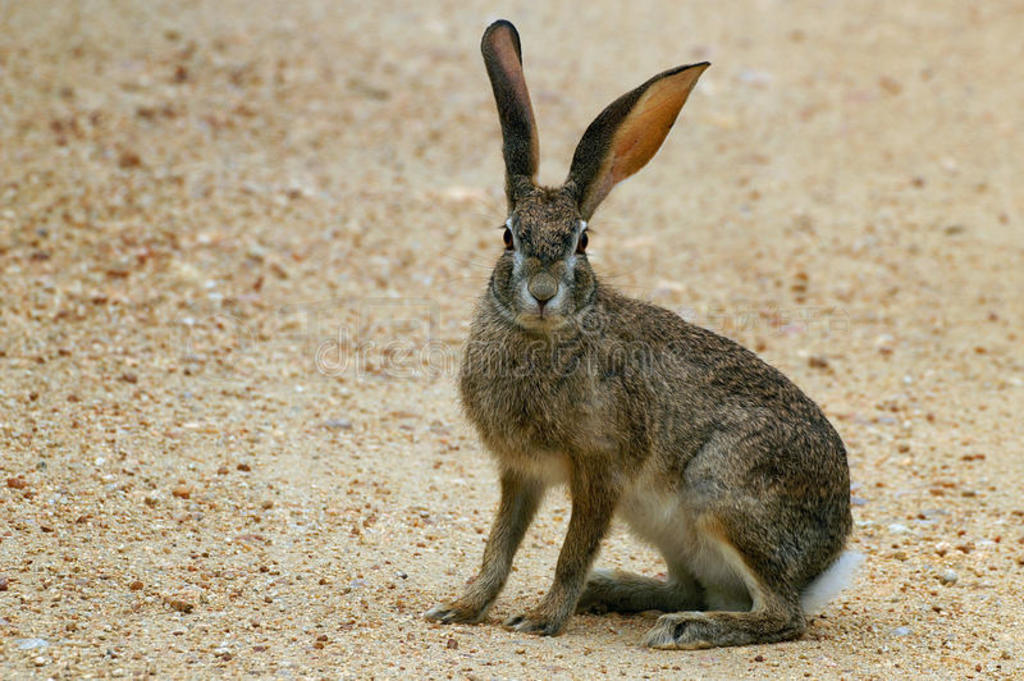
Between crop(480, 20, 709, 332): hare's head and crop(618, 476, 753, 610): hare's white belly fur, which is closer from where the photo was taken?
crop(480, 20, 709, 332): hare's head

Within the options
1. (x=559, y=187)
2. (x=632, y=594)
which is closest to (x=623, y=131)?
(x=559, y=187)

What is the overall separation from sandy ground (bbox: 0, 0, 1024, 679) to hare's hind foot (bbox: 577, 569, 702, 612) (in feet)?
0.35

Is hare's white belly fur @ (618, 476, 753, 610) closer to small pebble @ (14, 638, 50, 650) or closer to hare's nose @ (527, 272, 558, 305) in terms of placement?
hare's nose @ (527, 272, 558, 305)

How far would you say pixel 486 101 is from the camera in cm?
1265

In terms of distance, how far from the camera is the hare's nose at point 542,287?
533 cm

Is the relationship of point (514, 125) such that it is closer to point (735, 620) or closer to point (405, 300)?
point (735, 620)

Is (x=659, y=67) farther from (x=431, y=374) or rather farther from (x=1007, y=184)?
(x=431, y=374)

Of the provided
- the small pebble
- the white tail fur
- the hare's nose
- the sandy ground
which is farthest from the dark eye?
the small pebble

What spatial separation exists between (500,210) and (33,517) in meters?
5.70

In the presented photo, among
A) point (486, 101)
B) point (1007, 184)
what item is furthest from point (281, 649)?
point (1007, 184)

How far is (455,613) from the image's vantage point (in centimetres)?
570

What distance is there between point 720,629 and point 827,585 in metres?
0.59

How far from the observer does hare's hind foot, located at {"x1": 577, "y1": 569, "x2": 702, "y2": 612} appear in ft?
20.2

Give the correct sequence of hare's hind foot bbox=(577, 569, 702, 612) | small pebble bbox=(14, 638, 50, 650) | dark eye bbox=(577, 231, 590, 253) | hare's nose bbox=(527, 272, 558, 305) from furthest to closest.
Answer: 1. hare's hind foot bbox=(577, 569, 702, 612)
2. dark eye bbox=(577, 231, 590, 253)
3. hare's nose bbox=(527, 272, 558, 305)
4. small pebble bbox=(14, 638, 50, 650)
